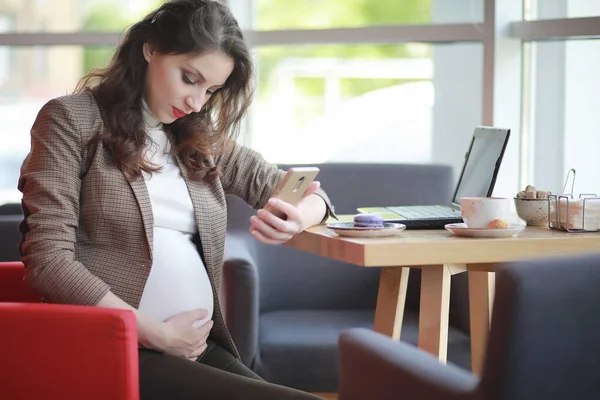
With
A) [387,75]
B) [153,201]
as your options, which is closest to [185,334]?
[153,201]

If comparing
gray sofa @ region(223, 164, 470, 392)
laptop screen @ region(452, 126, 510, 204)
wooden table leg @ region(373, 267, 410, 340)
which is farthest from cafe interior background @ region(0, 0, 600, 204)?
wooden table leg @ region(373, 267, 410, 340)

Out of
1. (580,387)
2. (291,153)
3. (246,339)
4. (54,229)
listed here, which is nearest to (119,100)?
(54,229)

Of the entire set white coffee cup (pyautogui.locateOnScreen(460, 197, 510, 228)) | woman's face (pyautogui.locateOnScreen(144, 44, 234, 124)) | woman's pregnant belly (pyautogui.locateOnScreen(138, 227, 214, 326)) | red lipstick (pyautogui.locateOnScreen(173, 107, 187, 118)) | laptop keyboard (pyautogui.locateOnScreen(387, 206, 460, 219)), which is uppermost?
woman's face (pyautogui.locateOnScreen(144, 44, 234, 124))

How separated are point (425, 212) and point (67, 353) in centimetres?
97

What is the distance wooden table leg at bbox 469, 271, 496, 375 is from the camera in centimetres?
225

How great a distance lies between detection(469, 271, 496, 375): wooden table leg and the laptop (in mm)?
184

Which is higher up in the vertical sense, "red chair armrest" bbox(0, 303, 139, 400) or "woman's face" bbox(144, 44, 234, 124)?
"woman's face" bbox(144, 44, 234, 124)

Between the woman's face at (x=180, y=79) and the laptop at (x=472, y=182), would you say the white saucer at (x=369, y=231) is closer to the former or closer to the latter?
the laptop at (x=472, y=182)

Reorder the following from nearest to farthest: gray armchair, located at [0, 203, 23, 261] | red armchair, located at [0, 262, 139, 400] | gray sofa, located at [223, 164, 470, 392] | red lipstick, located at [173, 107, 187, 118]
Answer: red armchair, located at [0, 262, 139, 400], red lipstick, located at [173, 107, 187, 118], gray sofa, located at [223, 164, 470, 392], gray armchair, located at [0, 203, 23, 261]

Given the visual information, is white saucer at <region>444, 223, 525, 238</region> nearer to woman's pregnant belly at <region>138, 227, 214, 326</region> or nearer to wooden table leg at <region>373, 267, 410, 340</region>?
wooden table leg at <region>373, 267, 410, 340</region>

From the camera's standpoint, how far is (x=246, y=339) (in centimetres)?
261

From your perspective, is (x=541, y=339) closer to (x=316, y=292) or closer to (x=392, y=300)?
(x=392, y=300)

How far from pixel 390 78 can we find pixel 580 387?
8.77ft

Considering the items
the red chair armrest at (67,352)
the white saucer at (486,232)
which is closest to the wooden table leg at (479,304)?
the white saucer at (486,232)
